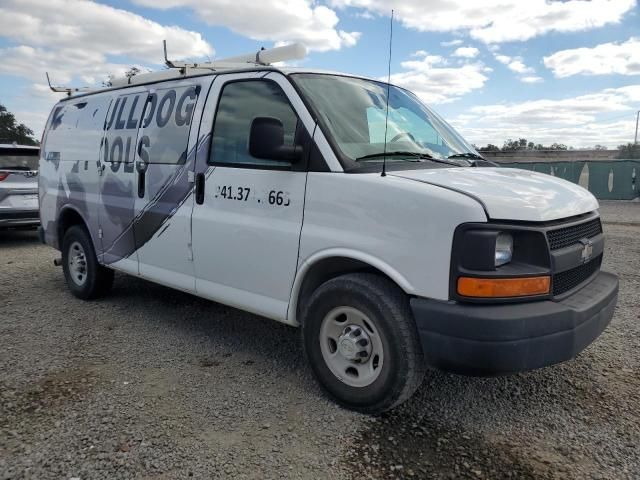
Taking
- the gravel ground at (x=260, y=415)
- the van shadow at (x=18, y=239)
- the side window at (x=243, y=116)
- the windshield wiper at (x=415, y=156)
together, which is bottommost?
the van shadow at (x=18, y=239)

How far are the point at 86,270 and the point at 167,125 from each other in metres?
2.17

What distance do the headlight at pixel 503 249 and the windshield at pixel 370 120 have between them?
101cm

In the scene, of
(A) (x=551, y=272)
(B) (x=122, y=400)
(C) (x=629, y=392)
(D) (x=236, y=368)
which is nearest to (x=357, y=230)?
(A) (x=551, y=272)

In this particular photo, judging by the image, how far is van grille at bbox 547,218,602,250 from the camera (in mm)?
2830

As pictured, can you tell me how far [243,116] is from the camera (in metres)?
3.80

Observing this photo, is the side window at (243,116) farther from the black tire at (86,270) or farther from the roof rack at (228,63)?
the black tire at (86,270)

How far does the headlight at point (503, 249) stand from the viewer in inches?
106

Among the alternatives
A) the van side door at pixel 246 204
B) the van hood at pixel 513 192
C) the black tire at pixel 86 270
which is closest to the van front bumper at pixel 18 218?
the black tire at pixel 86 270

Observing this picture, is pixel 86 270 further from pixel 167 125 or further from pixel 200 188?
pixel 200 188

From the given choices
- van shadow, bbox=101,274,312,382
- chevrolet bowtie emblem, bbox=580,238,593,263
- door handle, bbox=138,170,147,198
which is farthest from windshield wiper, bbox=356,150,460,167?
door handle, bbox=138,170,147,198

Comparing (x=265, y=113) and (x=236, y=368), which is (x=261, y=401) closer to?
(x=236, y=368)

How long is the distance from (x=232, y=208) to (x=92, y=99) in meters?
2.84

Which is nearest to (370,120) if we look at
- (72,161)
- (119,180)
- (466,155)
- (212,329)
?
(466,155)

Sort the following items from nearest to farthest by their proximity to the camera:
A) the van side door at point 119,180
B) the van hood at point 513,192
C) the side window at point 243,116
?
the van hood at point 513,192 → the side window at point 243,116 → the van side door at point 119,180
